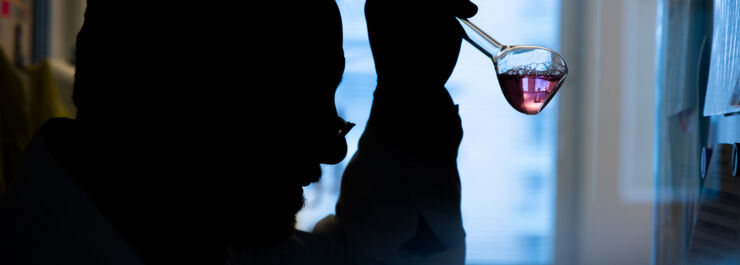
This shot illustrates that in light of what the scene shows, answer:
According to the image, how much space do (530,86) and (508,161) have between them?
178cm

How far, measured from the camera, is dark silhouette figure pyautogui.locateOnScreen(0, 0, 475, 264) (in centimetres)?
36

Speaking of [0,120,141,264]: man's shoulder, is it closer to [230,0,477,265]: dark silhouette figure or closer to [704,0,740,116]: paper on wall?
[230,0,477,265]: dark silhouette figure

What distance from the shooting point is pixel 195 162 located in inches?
15.6

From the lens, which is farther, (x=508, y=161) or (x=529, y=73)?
(x=508, y=161)

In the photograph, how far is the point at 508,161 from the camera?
2.05 meters

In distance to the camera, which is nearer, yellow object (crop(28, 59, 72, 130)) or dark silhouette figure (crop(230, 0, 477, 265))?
dark silhouette figure (crop(230, 0, 477, 265))

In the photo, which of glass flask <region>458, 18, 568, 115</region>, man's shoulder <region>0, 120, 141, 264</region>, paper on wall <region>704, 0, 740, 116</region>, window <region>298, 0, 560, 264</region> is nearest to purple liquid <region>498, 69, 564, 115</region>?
glass flask <region>458, 18, 568, 115</region>

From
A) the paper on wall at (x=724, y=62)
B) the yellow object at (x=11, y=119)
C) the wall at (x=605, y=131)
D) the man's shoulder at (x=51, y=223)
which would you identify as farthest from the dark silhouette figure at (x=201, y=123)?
the wall at (x=605, y=131)

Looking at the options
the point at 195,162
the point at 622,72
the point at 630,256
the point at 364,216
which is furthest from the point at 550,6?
the point at 195,162

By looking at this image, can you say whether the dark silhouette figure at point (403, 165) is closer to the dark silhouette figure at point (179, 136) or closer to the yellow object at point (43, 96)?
the dark silhouette figure at point (179, 136)

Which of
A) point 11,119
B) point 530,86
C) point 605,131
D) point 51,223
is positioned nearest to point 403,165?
point 530,86

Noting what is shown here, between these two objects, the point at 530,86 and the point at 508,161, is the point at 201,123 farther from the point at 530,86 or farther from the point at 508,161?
the point at 508,161

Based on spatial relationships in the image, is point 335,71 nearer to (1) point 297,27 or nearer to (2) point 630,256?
(1) point 297,27

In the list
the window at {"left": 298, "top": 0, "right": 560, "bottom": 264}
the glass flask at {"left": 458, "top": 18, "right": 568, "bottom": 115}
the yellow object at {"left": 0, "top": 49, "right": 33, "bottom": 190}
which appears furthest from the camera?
the window at {"left": 298, "top": 0, "right": 560, "bottom": 264}
